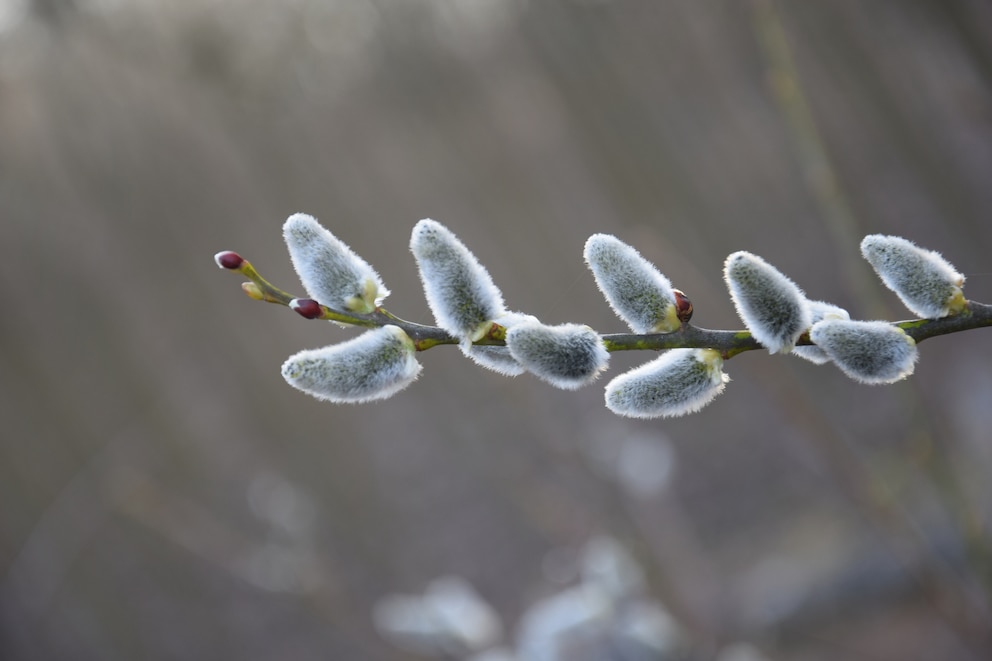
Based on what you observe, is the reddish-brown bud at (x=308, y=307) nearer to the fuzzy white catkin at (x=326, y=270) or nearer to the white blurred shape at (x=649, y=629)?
the fuzzy white catkin at (x=326, y=270)

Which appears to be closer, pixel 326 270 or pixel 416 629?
pixel 326 270

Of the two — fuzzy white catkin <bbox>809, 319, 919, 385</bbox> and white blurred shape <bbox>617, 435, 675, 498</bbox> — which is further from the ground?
white blurred shape <bbox>617, 435, 675, 498</bbox>


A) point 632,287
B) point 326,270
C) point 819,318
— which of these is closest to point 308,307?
point 326,270

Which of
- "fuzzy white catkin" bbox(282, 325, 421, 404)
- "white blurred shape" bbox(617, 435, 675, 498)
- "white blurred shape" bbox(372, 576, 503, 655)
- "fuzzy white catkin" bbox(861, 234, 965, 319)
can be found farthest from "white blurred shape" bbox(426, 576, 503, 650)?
"fuzzy white catkin" bbox(861, 234, 965, 319)

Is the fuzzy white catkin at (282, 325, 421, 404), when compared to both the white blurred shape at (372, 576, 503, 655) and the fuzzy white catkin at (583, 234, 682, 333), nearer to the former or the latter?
the fuzzy white catkin at (583, 234, 682, 333)

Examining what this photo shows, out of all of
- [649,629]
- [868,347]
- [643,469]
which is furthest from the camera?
[643,469]

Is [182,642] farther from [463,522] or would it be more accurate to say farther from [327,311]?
[327,311]

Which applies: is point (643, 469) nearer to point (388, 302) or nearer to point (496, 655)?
point (496, 655)

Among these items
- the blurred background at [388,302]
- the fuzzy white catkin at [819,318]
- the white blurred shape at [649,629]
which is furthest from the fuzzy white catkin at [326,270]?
the blurred background at [388,302]
